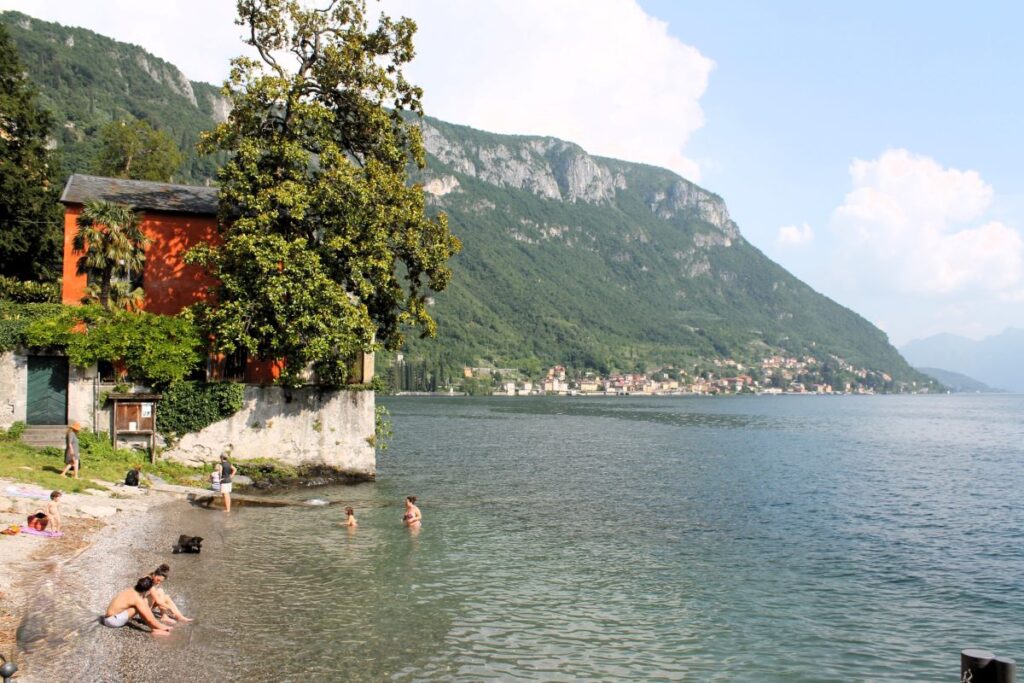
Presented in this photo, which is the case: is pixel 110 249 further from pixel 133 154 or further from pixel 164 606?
pixel 133 154

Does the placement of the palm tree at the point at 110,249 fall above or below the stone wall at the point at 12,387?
above

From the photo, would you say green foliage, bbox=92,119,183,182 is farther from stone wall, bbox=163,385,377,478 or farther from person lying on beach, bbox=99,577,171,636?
person lying on beach, bbox=99,577,171,636

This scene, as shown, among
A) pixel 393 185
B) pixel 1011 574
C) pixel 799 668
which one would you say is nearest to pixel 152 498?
pixel 393 185

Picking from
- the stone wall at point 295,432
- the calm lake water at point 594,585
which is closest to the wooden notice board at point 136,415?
the stone wall at point 295,432

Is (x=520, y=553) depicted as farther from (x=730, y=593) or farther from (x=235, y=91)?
(x=235, y=91)

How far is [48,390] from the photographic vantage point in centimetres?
3250

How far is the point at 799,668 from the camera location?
1572cm

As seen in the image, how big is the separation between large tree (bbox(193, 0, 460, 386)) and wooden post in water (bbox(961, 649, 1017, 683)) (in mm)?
26865

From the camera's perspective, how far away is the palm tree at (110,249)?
115 feet

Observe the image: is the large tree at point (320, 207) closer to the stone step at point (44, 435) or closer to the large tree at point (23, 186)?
the stone step at point (44, 435)

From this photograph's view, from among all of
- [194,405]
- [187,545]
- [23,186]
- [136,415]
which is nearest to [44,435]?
[136,415]

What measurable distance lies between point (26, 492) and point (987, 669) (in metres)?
26.3

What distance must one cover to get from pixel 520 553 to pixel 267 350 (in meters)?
16.3

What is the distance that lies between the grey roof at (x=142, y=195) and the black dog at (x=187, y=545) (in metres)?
20.9
